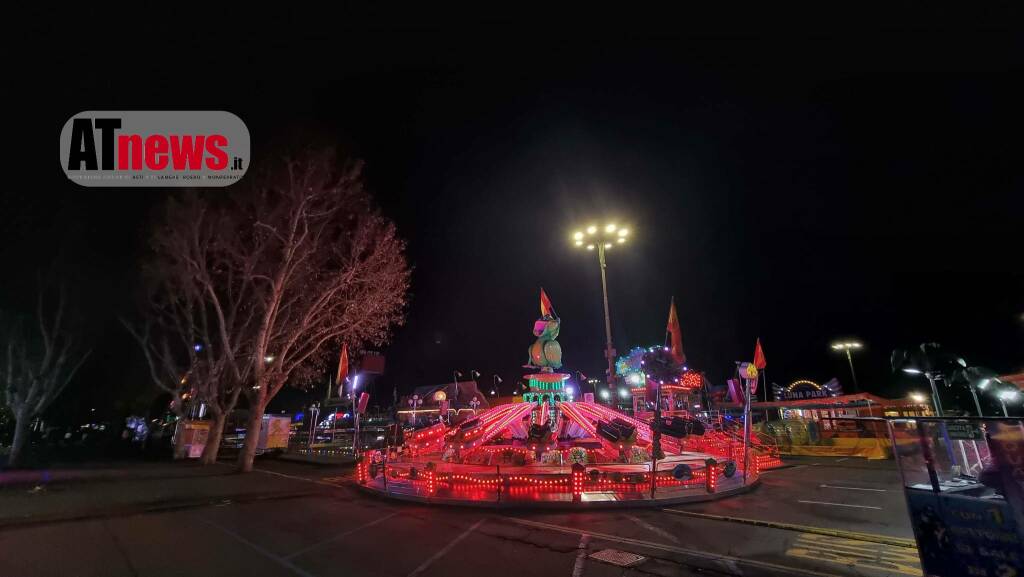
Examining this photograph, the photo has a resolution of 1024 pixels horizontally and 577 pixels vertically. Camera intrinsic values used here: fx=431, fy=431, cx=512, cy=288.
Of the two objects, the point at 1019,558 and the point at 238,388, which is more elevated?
the point at 238,388

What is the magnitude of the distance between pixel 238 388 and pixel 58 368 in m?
9.22

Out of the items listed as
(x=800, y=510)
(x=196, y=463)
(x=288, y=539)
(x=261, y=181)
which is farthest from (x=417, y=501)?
(x=196, y=463)

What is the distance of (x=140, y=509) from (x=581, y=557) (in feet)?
36.7

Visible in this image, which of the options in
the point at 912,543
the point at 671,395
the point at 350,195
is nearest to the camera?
the point at 912,543

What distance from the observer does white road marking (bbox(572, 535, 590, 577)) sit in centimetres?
656

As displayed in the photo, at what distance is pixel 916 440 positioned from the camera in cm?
553

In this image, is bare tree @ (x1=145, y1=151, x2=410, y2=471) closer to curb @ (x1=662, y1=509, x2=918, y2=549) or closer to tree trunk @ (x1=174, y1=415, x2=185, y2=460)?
tree trunk @ (x1=174, y1=415, x2=185, y2=460)

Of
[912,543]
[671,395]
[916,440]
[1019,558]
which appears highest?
[671,395]

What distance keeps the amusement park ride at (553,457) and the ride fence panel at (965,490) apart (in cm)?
681

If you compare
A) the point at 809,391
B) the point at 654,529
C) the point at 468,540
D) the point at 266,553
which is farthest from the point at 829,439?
the point at 266,553

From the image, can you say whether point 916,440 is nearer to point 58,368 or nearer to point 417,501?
point 417,501

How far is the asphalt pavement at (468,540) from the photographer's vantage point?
673 centimetres

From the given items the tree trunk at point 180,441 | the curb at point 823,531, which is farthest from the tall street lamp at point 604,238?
the tree trunk at point 180,441

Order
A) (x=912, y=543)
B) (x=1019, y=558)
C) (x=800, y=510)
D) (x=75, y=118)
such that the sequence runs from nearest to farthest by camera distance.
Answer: (x=1019, y=558), (x=912, y=543), (x=800, y=510), (x=75, y=118)
